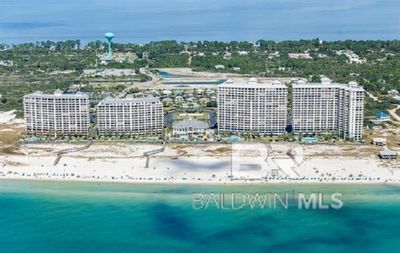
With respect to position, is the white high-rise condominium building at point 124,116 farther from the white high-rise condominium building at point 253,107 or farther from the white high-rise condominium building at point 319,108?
the white high-rise condominium building at point 319,108

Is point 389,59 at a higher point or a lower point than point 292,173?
higher

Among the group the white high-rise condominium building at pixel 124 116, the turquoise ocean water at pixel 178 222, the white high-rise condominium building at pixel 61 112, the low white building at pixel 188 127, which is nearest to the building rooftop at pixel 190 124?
the low white building at pixel 188 127

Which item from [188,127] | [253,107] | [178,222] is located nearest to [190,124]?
[188,127]

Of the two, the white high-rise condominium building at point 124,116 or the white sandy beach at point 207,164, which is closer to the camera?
the white sandy beach at point 207,164

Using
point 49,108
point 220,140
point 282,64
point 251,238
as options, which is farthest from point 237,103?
point 282,64

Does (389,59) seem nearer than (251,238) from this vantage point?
No

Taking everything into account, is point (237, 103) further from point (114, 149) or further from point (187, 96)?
point (187, 96)
